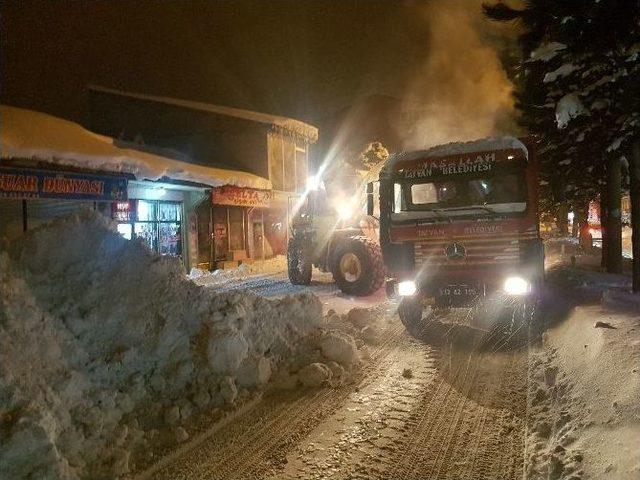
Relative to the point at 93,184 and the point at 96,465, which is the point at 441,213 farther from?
the point at 93,184

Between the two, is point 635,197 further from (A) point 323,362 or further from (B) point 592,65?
(A) point 323,362

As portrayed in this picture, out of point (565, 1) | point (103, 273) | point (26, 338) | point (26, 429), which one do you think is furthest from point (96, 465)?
point (565, 1)

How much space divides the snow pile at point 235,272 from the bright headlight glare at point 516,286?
10.1m

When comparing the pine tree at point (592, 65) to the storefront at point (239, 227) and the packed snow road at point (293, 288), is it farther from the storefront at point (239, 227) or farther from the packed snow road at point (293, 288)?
the storefront at point (239, 227)

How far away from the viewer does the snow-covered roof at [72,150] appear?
13.0 metres

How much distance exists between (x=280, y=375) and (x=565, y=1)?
23.5 feet

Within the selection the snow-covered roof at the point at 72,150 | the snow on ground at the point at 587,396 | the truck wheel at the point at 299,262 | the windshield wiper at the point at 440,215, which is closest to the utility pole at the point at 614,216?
the snow on ground at the point at 587,396

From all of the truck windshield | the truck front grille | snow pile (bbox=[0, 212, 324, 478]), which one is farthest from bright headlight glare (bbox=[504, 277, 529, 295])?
snow pile (bbox=[0, 212, 324, 478])

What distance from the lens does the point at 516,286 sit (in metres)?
7.28

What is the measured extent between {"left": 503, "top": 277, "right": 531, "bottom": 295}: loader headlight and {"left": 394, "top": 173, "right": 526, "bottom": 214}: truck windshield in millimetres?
1046

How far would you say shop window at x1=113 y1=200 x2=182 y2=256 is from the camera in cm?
1716

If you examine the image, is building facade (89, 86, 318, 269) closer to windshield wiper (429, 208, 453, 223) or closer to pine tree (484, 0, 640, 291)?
pine tree (484, 0, 640, 291)

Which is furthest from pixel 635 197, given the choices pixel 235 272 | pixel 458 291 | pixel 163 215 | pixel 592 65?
pixel 163 215

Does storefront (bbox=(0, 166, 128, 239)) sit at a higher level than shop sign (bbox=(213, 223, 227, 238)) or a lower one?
higher
